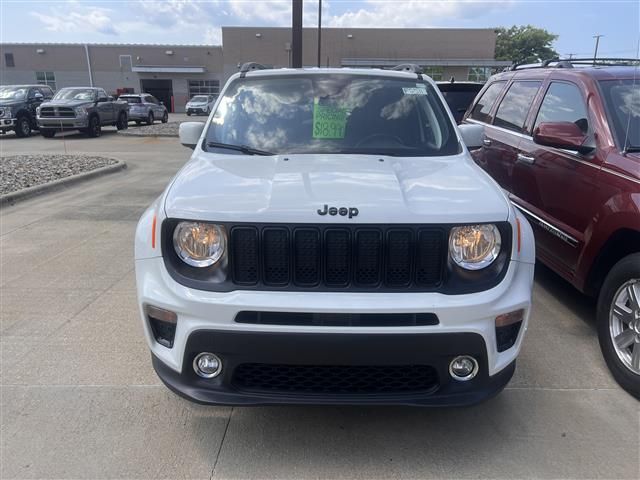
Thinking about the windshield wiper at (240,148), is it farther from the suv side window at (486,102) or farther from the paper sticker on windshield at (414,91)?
the suv side window at (486,102)

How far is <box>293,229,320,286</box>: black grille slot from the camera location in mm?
2361

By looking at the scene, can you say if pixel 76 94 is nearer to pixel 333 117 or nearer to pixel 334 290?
pixel 333 117

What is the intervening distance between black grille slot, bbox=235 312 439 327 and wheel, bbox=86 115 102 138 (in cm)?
2022

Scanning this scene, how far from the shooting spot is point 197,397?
2.41 m

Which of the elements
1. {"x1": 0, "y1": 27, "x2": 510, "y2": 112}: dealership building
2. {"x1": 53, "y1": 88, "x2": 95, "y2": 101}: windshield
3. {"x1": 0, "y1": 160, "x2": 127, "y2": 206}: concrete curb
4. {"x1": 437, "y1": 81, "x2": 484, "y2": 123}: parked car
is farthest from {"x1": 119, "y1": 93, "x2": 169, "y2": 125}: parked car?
{"x1": 437, "y1": 81, "x2": 484, "y2": 123}: parked car

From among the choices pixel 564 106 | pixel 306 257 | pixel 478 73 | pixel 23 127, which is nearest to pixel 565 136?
pixel 564 106

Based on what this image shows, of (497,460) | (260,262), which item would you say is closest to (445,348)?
(497,460)

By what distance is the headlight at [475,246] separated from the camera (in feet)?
7.94

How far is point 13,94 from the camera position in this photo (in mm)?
20078

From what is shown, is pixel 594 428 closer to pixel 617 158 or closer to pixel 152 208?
pixel 617 158

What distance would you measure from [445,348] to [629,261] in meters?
1.62

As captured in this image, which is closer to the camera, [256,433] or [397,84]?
[256,433]

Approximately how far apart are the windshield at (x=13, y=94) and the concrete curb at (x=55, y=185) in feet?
38.1

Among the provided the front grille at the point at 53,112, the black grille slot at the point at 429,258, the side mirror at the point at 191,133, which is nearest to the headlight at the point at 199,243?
the black grille slot at the point at 429,258
